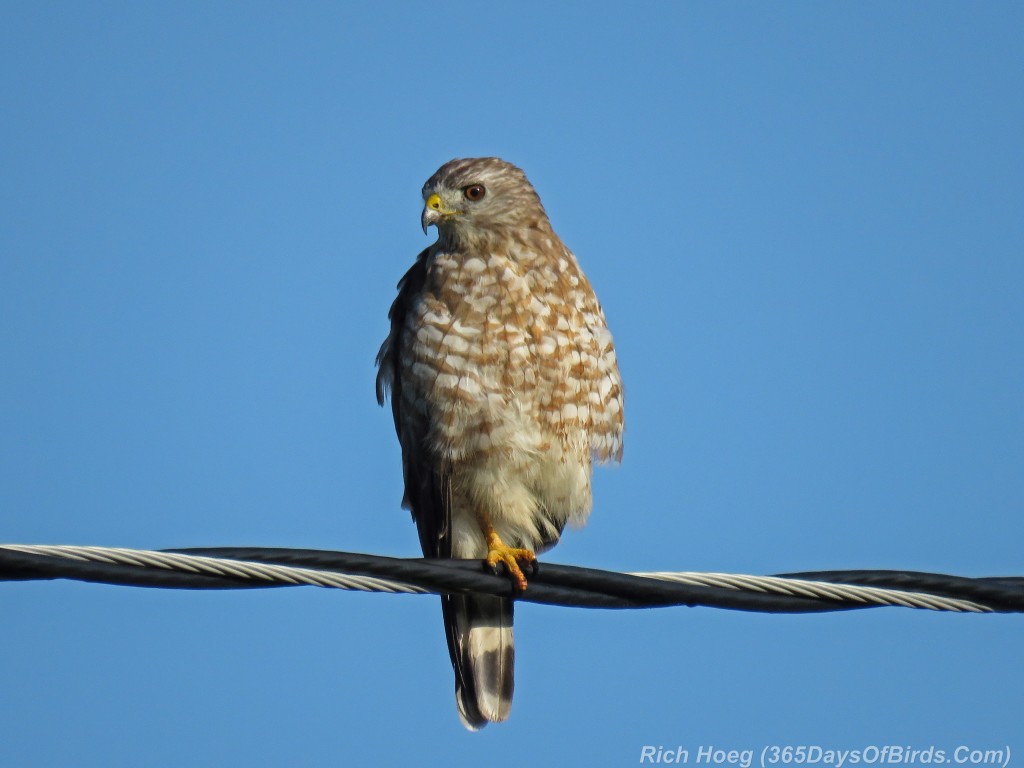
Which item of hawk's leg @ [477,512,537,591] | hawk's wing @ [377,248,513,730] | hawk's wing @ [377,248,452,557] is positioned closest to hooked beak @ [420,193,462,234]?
hawk's wing @ [377,248,452,557]

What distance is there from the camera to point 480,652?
585cm

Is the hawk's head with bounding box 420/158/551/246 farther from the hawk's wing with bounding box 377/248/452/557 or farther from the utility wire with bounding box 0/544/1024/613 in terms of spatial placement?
the utility wire with bounding box 0/544/1024/613

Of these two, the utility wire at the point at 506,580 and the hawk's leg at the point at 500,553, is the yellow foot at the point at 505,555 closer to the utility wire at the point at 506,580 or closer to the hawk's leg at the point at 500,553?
the hawk's leg at the point at 500,553

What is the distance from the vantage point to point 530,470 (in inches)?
225

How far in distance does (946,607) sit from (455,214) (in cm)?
341

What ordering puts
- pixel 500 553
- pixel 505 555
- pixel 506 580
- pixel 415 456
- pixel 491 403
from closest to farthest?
1. pixel 506 580
2. pixel 505 555
3. pixel 500 553
4. pixel 491 403
5. pixel 415 456

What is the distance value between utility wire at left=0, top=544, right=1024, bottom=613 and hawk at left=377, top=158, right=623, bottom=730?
1.64 meters

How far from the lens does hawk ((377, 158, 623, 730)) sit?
557 centimetres

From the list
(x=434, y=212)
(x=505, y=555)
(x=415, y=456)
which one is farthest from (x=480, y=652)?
(x=434, y=212)

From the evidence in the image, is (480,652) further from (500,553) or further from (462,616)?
(500,553)

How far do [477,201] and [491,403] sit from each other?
1232 mm

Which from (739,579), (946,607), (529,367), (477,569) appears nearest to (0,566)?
(477,569)

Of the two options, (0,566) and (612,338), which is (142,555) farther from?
(612,338)

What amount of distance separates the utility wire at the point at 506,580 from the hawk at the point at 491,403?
5.38 ft
